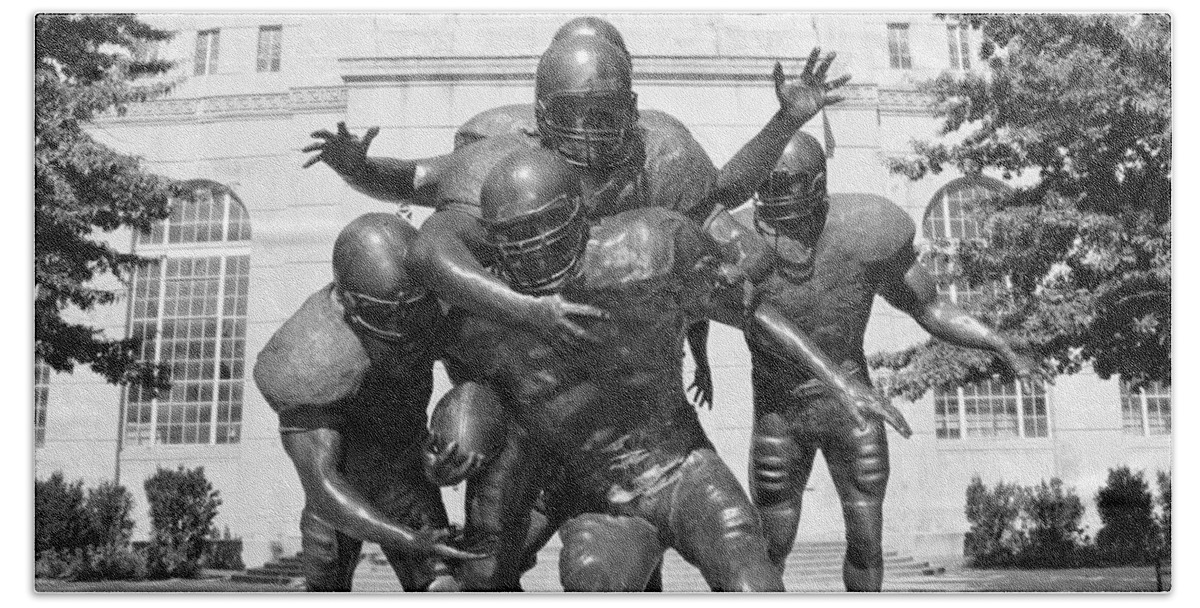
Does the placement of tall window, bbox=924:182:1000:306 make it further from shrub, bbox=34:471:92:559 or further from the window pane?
shrub, bbox=34:471:92:559

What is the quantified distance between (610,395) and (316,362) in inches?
39.5

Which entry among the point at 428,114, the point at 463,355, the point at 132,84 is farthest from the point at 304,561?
the point at 132,84

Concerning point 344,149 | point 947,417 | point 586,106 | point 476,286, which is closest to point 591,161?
point 586,106

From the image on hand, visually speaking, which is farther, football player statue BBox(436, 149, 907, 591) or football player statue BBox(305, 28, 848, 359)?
football player statue BBox(305, 28, 848, 359)

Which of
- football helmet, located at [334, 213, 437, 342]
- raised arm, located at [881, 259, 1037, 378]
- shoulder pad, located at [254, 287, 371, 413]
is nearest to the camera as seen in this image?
football helmet, located at [334, 213, 437, 342]

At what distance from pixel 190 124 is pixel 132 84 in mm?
305

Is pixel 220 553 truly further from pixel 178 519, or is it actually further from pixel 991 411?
pixel 991 411

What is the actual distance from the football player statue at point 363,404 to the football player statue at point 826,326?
3.90 feet

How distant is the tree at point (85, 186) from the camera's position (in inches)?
191

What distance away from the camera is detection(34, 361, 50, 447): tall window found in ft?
15.6

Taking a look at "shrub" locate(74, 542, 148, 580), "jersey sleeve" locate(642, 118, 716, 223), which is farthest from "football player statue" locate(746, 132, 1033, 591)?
"shrub" locate(74, 542, 148, 580)

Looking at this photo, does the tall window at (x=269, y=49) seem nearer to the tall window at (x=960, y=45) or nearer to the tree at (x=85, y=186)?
the tree at (x=85, y=186)

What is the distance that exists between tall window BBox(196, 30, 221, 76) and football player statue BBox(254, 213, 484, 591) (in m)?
1.66

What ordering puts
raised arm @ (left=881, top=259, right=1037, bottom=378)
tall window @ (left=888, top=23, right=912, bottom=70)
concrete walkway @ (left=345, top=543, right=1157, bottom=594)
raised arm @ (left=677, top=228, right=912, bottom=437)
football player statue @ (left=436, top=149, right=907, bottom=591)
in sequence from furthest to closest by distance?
tall window @ (left=888, top=23, right=912, bottom=70) → concrete walkway @ (left=345, top=543, right=1157, bottom=594) → raised arm @ (left=881, top=259, right=1037, bottom=378) → raised arm @ (left=677, top=228, right=912, bottom=437) → football player statue @ (left=436, top=149, right=907, bottom=591)
